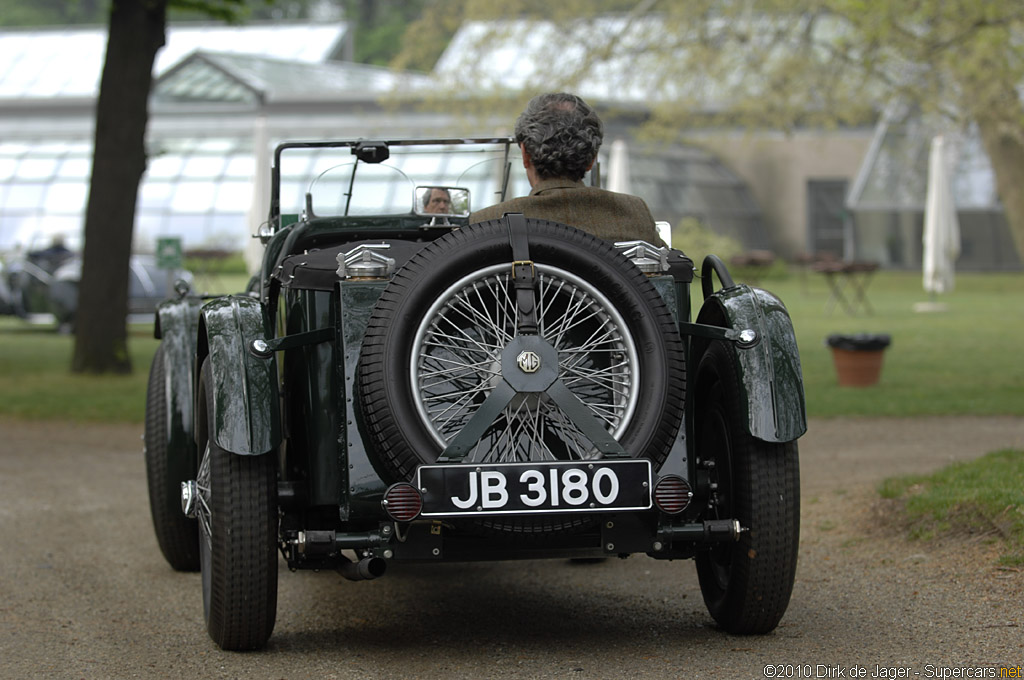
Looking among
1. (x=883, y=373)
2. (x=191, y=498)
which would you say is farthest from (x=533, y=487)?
(x=883, y=373)

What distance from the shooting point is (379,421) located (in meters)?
3.92

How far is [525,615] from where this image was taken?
5.07m

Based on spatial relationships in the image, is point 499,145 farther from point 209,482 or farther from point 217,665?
point 217,665

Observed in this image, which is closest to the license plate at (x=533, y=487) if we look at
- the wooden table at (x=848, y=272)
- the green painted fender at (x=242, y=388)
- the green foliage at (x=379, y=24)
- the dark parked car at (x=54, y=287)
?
the green painted fender at (x=242, y=388)

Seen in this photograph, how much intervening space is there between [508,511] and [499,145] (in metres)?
2.98

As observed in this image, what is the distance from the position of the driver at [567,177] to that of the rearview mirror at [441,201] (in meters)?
1.04

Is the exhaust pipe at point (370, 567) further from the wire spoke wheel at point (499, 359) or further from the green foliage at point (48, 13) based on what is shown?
the green foliage at point (48, 13)

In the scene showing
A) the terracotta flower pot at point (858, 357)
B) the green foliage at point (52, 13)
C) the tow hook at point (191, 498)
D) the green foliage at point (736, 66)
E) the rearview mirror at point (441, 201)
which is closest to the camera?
the tow hook at point (191, 498)

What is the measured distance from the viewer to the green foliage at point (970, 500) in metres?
5.60

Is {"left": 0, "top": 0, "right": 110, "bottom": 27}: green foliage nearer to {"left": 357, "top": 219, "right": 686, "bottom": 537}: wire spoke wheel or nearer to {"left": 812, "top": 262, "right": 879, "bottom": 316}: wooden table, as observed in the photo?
{"left": 812, "top": 262, "right": 879, "bottom": 316}: wooden table

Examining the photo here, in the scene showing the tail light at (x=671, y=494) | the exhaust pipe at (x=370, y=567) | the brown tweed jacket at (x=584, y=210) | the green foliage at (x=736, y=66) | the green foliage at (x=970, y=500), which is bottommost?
the green foliage at (x=970, y=500)

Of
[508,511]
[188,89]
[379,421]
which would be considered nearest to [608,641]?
[508,511]

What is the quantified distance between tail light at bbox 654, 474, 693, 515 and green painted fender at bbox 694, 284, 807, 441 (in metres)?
0.34

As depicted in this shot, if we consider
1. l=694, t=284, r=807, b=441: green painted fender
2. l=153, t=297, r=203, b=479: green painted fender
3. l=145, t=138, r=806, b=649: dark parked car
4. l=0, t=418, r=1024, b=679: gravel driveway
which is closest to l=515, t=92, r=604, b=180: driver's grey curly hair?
l=145, t=138, r=806, b=649: dark parked car
